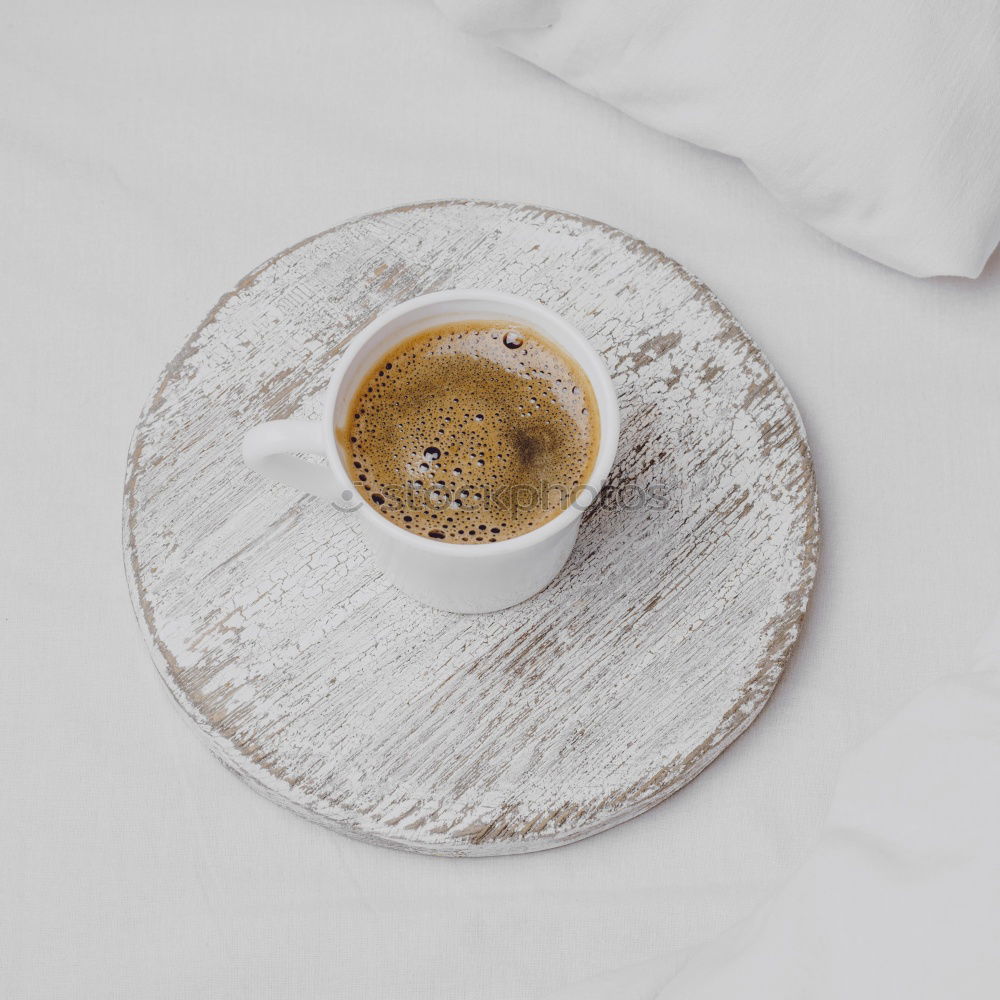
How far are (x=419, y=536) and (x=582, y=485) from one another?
4.7 inches

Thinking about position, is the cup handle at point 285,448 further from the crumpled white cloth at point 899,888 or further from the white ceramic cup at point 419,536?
the crumpled white cloth at point 899,888

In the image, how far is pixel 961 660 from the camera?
2.81 feet

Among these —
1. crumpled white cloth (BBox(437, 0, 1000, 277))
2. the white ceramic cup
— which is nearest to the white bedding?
crumpled white cloth (BBox(437, 0, 1000, 277))

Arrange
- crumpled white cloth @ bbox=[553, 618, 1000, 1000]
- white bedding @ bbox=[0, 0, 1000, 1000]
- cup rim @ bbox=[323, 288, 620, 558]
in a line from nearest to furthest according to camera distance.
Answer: crumpled white cloth @ bbox=[553, 618, 1000, 1000] < cup rim @ bbox=[323, 288, 620, 558] < white bedding @ bbox=[0, 0, 1000, 1000]

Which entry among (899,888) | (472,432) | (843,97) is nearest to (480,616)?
(472,432)

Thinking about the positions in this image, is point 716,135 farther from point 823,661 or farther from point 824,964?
point 824,964

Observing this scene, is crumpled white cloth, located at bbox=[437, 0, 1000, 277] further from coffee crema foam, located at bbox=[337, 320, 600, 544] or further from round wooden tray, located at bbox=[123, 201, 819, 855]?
coffee crema foam, located at bbox=[337, 320, 600, 544]

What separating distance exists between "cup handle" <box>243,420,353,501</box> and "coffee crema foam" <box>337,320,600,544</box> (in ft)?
0.09

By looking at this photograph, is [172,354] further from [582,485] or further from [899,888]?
[899,888]

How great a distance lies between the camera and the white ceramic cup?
0.64m

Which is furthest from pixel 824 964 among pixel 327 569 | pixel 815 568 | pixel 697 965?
pixel 327 569

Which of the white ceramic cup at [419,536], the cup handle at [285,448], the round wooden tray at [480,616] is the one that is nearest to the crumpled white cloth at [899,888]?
the round wooden tray at [480,616]

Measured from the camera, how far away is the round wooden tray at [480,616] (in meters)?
0.72

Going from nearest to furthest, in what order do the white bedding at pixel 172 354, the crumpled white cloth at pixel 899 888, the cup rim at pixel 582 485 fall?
the crumpled white cloth at pixel 899 888
the cup rim at pixel 582 485
the white bedding at pixel 172 354
